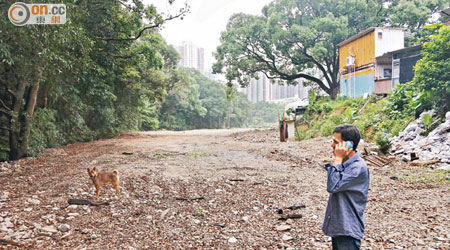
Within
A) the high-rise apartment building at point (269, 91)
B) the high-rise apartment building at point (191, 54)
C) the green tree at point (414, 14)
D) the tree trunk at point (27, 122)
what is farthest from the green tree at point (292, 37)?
the high-rise apartment building at point (269, 91)

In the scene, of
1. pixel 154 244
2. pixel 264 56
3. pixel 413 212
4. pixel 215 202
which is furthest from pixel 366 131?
pixel 264 56

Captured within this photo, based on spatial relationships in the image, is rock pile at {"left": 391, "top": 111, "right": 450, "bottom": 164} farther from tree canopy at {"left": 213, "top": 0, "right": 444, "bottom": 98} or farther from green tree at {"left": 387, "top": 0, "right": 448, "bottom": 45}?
green tree at {"left": 387, "top": 0, "right": 448, "bottom": 45}

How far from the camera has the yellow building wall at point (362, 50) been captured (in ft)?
57.3

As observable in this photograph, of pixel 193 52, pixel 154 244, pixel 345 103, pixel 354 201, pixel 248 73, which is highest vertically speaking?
pixel 193 52

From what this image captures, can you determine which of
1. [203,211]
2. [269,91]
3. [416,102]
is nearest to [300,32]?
[416,102]

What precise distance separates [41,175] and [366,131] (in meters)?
10.4

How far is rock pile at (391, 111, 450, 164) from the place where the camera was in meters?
A: 7.02

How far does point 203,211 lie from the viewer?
4.14 metres

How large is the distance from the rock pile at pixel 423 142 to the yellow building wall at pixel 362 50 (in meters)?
9.94

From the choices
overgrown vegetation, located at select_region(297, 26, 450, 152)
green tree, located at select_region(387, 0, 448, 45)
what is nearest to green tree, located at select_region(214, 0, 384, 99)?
green tree, located at select_region(387, 0, 448, 45)

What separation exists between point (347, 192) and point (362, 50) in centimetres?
1875

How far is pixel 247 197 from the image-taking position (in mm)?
4750

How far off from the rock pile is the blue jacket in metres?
6.02

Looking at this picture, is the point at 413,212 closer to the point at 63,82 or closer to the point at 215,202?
the point at 215,202
